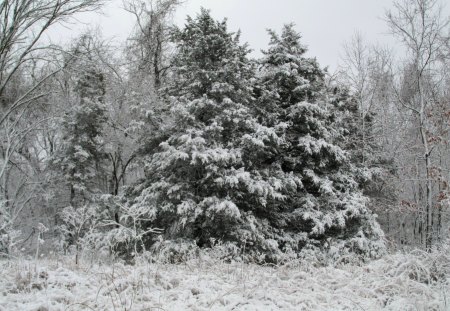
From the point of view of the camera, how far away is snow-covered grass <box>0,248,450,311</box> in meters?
4.12

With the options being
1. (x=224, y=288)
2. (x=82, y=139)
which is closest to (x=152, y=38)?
(x=82, y=139)

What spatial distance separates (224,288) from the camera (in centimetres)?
470

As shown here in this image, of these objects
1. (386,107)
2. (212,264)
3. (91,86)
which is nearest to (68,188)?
(91,86)

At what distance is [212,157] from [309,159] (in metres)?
4.80

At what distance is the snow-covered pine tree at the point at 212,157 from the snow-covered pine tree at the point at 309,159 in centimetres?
91

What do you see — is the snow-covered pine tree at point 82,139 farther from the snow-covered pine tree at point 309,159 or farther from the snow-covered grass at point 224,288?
the snow-covered grass at point 224,288

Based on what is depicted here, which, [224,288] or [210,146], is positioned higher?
[210,146]

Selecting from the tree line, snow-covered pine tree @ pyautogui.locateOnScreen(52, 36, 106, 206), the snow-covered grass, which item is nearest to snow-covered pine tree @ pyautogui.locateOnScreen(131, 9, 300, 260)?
the tree line

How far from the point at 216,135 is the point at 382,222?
16484mm

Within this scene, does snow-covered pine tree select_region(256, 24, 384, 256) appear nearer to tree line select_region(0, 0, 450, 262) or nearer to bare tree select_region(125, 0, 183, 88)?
tree line select_region(0, 0, 450, 262)

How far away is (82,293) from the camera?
4.30 meters

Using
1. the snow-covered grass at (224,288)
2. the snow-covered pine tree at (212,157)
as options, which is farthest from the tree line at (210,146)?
the snow-covered grass at (224,288)

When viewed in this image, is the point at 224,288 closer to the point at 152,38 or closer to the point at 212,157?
the point at 212,157

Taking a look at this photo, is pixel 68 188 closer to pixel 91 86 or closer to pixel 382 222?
pixel 91 86
